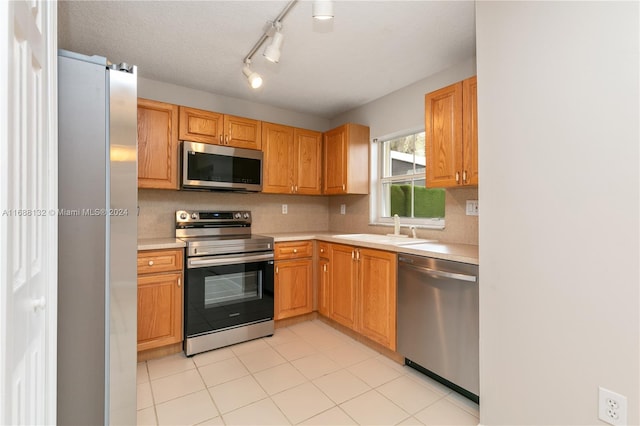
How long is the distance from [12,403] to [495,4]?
7.62ft

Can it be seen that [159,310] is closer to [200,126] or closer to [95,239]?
[95,239]

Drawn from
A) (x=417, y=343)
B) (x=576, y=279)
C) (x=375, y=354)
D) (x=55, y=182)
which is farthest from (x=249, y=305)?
(x=576, y=279)

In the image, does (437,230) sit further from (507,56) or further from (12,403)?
(12,403)

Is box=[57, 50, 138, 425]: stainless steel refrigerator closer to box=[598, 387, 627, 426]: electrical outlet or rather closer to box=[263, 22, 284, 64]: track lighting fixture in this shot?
box=[263, 22, 284, 64]: track lighting fixture

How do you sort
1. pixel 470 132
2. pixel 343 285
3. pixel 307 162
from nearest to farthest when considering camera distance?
1. pixel 470 132
2. pixel 343 285
3. pixel 307 162

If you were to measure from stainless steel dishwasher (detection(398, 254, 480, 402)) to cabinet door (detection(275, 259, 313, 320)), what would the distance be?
113 centimetres

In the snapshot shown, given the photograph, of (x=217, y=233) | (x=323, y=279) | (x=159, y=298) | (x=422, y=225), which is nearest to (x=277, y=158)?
(x=217, y=233)

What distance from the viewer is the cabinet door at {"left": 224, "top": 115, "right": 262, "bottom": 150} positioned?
302cm

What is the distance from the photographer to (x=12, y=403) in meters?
0.66

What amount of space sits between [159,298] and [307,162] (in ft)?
6.72

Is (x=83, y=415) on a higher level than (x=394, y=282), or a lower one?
lower

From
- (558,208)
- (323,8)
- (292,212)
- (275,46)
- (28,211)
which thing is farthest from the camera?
(292,212)

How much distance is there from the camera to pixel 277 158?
3330 mm

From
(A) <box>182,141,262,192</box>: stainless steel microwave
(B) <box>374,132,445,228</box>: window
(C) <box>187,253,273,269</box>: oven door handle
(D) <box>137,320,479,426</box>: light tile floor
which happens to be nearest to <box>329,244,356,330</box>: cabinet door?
(D) <box>137,320,479,426</box>: light tile floor
